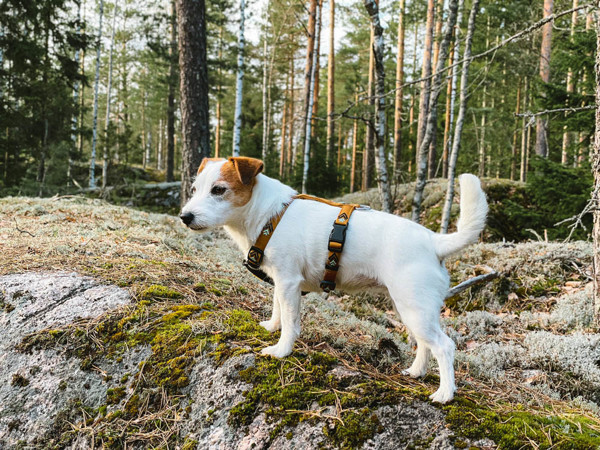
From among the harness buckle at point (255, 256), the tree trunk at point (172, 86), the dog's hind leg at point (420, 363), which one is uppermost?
the tree trunk at point (172, 86)

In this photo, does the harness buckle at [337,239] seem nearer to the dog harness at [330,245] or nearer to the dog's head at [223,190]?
the dog harness at [330,245]

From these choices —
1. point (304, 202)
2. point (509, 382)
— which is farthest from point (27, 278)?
point (509, 382)

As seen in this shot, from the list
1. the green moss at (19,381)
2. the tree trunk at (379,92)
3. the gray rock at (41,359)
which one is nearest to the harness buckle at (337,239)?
the gray rock at (41,359)

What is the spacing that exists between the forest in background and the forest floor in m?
2.53

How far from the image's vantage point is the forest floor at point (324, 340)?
197cm

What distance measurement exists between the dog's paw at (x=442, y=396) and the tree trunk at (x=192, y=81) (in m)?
6.92

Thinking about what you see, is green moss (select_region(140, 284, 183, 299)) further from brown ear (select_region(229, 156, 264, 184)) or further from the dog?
brown ear (select_region(229, 156, 264, 184))

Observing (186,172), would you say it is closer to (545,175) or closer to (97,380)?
(97,380)

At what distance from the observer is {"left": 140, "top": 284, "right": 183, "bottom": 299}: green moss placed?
3.10 metres

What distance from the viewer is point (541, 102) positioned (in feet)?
28.1

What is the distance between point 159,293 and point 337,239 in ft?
5.60

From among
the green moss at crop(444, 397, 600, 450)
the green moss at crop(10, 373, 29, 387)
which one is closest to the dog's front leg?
the green moss at crop(444, 397, 600, 450)

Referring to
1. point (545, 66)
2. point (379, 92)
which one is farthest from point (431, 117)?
point (545, 66)

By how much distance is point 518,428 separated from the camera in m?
1.82
